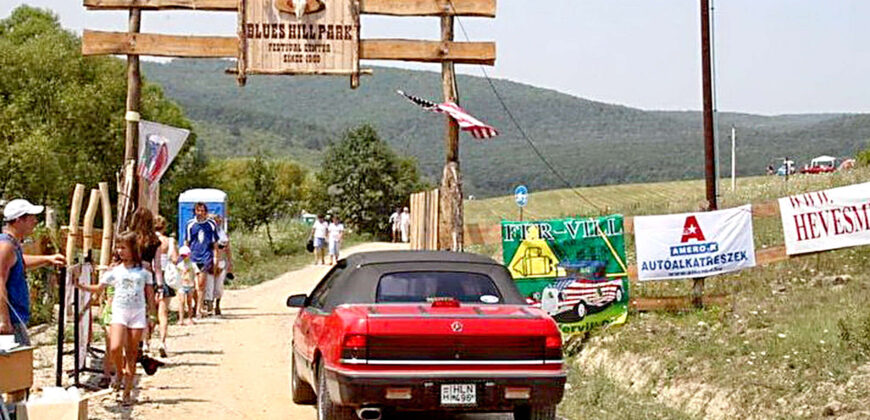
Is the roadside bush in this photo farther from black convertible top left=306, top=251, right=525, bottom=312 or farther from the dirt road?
black convertible top left=306, top=251, right=525, bottom=312

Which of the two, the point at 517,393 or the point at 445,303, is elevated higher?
the point at 445,303

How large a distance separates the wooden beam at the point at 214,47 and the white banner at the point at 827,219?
16.0 feet

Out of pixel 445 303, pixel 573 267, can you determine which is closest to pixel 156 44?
pixel 573 267

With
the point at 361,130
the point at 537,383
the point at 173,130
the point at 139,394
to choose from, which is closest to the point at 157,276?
the point at 139,394

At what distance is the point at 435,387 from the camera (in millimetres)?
9672

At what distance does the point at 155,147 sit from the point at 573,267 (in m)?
5.73

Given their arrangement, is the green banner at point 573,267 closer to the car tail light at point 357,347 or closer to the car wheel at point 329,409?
the car wheel at point 329,409

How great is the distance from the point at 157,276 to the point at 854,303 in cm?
836

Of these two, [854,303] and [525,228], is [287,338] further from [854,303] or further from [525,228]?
[854,303]

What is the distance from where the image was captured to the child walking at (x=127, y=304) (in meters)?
11.6

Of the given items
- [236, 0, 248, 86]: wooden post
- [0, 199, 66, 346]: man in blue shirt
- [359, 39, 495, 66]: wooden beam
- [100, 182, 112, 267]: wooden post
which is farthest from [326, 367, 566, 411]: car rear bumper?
[359, 39, 495, 66]: wooden beam

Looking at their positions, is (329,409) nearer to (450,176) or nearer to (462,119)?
(462,119)

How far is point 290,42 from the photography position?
18.3m

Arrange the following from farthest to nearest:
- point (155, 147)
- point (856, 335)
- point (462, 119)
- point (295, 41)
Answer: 1. point (462, 119)
2. point (295, 41)
3. point (155, 147)
4. point (856, 335)
